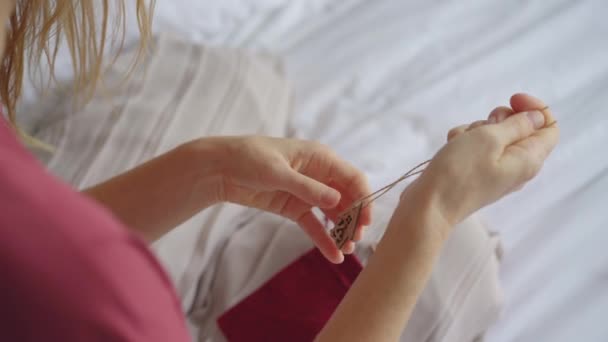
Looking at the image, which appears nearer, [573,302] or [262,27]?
[573,302]

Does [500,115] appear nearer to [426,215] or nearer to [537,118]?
[537,118]

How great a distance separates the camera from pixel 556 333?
2.47 feet

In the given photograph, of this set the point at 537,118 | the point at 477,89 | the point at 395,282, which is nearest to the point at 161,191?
the point at 395,282

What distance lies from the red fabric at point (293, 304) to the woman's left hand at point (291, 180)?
93 millimetres

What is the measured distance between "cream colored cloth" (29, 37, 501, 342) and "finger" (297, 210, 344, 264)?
106mm

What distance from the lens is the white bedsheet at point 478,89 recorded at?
2.63ft

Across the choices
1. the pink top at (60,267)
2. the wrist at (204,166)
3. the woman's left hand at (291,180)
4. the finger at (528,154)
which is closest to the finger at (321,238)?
the woman's left hand at (291,180)

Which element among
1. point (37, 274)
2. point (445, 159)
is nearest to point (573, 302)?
point (445, 159)

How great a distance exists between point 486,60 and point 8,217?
86 centimetres

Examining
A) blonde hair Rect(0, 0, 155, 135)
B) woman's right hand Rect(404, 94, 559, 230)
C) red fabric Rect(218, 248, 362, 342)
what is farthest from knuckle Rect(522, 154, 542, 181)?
blonde hair Rect(0, 0, 155, 135)

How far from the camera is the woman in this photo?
0.34 metres

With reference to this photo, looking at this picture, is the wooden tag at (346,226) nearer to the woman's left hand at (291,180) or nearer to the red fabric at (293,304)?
the woman's left hand at (291,180)

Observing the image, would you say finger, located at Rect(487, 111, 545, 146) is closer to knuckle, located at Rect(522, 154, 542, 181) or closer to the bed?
knuckle, located at Rect(522, 154, 542, 181)

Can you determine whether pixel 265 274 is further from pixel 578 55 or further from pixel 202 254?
pixel 578 55
